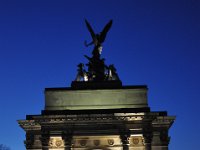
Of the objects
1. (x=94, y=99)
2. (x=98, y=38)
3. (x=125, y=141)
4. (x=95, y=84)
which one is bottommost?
(x=125, y=141)

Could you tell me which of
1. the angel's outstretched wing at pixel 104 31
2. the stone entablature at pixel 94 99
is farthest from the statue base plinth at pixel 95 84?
the angel's outstretched wing at pixel 104 31

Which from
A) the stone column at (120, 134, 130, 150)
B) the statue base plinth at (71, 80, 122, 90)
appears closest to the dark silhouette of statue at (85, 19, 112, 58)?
the statue base plinth at (71, 80, 122, 90)

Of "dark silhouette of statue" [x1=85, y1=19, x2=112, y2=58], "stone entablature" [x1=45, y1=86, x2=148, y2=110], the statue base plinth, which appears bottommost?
"stone entablature" [x1=45, y1=86, x2=148, y2=110]

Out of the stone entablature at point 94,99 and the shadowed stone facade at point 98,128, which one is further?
the stone entablature at point 94,99

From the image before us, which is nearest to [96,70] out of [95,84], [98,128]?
[95,84]

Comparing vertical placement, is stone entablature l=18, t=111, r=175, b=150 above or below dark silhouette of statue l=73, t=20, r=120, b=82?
below

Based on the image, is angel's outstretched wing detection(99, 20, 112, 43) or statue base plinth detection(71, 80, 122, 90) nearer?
statue base plinth detection(71, 80, 122, 90)

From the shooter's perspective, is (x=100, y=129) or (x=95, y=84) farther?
(x=95, y=84)

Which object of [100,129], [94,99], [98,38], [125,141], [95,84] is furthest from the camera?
[98,38]

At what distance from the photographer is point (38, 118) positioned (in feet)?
127

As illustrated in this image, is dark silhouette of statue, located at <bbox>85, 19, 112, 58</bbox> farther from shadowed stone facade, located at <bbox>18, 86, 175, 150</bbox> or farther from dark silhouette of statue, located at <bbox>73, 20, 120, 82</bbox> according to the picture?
shadowed stone facade, located at <bbox>18, 86, 175, 150</bbox>

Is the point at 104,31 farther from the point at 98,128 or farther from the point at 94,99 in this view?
the point at 98,128

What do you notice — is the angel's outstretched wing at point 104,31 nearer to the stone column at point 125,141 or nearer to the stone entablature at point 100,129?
the stone entablature at point 100,129

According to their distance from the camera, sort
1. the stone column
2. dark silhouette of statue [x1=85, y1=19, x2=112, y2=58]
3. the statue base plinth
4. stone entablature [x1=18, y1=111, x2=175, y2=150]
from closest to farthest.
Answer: the stone column → stone entablature [x1=18, y1=111, x2=175, y2=150] → the statue base plinth → dark silhouette of statue [x1=85, y1=19, x2=112, y2=58]
